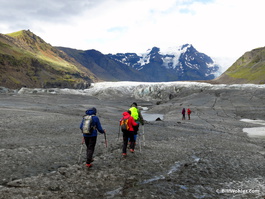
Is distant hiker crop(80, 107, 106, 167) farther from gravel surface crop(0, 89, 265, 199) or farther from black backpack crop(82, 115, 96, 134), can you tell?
gravel surface crop(0, 89, 265, 199)

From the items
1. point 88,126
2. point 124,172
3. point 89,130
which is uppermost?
point 88,126

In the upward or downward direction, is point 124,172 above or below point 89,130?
below

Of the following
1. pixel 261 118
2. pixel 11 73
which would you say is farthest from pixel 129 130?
pixel 11 73

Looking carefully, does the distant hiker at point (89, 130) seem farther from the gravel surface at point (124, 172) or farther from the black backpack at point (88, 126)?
the gravel surface at point (124, 172)

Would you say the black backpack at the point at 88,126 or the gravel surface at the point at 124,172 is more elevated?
the black backpack at the point at 88,126

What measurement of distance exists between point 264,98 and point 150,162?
69.2 meters

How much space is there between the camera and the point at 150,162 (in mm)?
12656

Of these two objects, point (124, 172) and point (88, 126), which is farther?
point (88, 126)

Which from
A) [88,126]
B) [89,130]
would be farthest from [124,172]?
[88,126]

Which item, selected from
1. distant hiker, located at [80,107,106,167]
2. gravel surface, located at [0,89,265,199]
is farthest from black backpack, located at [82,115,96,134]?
gravel surface, located at [0,89,265,199]

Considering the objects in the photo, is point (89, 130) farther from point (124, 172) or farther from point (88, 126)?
point (124, 172)

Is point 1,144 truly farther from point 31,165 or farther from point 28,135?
point 31,165

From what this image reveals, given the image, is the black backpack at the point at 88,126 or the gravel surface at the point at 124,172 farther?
the black backpack at the point at 88,126

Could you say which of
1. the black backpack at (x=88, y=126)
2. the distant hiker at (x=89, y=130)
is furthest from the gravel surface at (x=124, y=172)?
the black backpack at (x=88, y=126)
